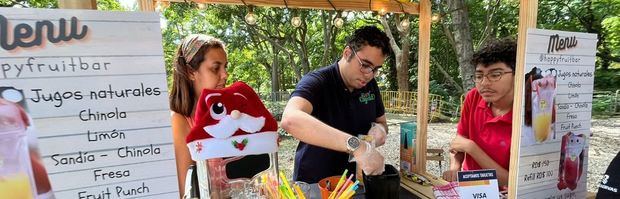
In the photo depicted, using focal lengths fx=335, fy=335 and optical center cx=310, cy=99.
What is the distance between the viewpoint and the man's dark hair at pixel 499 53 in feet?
4.46

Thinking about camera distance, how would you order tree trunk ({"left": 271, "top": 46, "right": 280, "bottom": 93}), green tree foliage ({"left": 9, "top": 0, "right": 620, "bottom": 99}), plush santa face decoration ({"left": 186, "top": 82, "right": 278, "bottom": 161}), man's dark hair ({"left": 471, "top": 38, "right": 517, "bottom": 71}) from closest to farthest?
1. plush santa face decoration ({"left": 186, "top": 82, "right": 278, "bottom": 161})
2. man's dark hair ({"left": 471, "top": 38, "right": 517, "bottom": 71})
3. green tree foliage ({"left": 9, "top": 0, "right": 620, "bottom": 99})
4. tree trunk ({"left": 271, "top": 46, "right": 280, "bottom": 93})

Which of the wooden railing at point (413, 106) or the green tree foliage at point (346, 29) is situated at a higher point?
the green tree foliage at point (346, 29)

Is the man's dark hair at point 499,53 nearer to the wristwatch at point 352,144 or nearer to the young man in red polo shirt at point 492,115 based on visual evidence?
the young man in red polo shirt at point 492,115

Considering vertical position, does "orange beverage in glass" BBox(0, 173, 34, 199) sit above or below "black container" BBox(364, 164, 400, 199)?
above

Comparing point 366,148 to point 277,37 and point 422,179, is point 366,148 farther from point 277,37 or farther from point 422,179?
point 277,37

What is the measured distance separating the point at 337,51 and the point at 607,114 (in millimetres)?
9150

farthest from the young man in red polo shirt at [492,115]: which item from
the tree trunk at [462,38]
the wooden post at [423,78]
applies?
the tree trunk at [462,38]

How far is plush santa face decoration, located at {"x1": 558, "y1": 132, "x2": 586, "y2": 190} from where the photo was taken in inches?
39.6

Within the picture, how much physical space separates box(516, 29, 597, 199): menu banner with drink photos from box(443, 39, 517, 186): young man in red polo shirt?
1.14 feet

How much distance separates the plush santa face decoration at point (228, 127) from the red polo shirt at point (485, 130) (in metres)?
1.10

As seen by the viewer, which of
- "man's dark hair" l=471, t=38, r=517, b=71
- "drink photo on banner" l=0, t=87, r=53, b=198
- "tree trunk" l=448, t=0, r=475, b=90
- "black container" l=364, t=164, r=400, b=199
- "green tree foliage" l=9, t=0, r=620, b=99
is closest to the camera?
"drink photo on banner" l=0, t=87, r=53, b=198

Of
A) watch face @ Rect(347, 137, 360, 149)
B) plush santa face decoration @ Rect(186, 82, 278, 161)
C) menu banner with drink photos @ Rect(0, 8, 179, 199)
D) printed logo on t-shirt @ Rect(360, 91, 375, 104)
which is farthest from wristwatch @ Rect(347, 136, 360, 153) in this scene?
printed logo on t-shirt @ Rect(360, 91, 375, 104)

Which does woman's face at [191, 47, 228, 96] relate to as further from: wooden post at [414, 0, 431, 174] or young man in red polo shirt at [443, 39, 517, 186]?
Answer: young man in red polo shirt at [443, 39, 517, 186]

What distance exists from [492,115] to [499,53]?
30 cm
